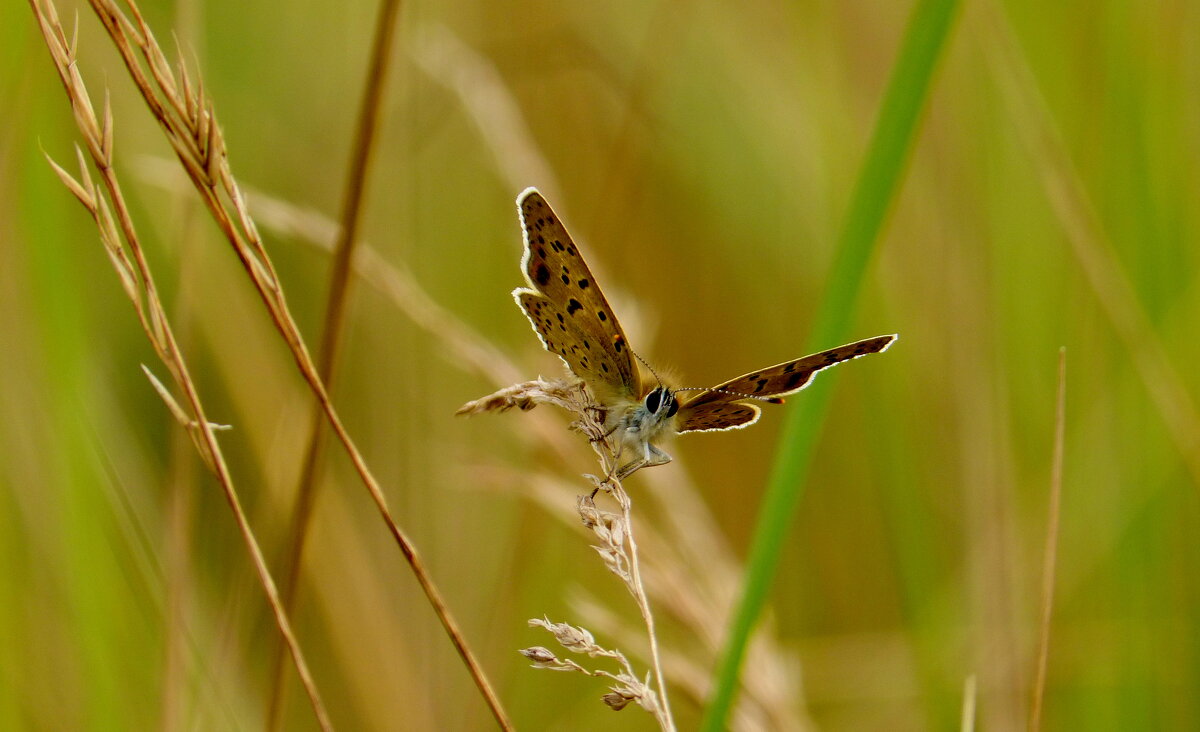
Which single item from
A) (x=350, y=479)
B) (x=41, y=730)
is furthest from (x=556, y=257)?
(x=350, y=479)

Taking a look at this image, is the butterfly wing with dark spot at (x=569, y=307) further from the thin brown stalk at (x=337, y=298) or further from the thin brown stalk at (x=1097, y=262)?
the thin brown stalk at (x=1097, y=262)

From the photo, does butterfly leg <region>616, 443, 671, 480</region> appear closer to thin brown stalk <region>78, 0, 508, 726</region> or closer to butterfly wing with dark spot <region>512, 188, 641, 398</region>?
butterfly wing with dark spot <region>512, 188, 641, 398</region>

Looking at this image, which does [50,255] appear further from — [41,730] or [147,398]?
[147,398]

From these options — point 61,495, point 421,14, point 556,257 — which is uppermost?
point 421,14

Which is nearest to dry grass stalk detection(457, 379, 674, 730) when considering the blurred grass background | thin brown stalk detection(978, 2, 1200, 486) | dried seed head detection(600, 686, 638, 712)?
dried seed head detection(600, 686, 638, 712)

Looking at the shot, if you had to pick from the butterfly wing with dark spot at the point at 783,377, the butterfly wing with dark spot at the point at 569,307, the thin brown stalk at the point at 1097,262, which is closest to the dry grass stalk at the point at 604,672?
the butterfly wing with dark spot at the point at 783,377

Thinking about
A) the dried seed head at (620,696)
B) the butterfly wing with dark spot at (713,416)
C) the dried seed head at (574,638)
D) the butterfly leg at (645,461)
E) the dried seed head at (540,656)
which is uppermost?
the butterfly wing with dark spot at (713,416)
